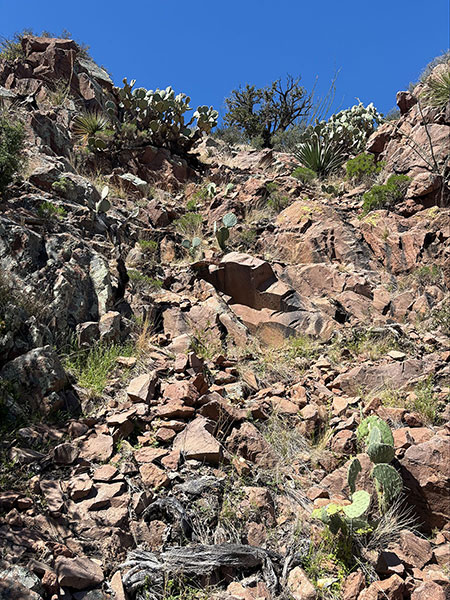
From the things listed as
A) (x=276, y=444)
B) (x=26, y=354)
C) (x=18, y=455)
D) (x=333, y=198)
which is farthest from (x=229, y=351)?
(x=333, y=198)

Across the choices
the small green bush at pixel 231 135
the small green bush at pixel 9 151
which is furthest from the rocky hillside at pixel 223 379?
the small green bush at pixel 231 135

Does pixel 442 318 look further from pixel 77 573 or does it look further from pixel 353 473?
pixel 77 573

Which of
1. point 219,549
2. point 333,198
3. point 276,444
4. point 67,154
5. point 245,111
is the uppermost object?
point 245,111

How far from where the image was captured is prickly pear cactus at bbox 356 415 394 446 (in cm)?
388

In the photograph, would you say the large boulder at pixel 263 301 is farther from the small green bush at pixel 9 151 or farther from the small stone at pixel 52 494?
the small stone at pixel 52 494

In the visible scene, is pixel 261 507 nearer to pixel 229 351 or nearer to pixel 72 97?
pixel 229 351

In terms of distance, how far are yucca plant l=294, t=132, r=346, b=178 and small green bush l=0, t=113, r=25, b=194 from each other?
7082mm

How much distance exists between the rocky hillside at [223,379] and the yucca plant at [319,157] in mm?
1179

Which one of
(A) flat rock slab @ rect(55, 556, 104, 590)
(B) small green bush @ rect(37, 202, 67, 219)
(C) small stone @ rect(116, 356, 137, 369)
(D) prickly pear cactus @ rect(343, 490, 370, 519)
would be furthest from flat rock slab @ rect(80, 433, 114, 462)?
(B) small green bush @ rect(37, 202, 67, 219)

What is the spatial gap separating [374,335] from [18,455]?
4.79 metres

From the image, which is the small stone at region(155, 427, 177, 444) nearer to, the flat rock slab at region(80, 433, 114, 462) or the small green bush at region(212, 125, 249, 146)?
the flat rock slab at region(80, 433, 114, 462)

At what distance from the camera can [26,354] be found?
4.41 metres

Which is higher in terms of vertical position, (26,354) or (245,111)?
(245,111)

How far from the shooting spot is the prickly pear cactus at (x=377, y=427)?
12.7 feet
